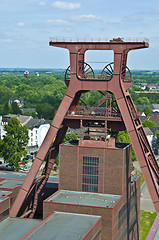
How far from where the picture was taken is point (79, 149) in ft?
148

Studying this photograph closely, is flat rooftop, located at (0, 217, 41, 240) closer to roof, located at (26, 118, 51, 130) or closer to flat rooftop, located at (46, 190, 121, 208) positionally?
flat rooftop, located at (46, 190, 121, 208)

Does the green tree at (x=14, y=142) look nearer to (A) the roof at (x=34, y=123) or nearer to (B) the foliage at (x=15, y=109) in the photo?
(A) the roof at (x=34, y=123)

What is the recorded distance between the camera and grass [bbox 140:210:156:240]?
5869 cm

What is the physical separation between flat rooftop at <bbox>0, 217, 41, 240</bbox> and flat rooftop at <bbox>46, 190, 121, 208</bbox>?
310cm

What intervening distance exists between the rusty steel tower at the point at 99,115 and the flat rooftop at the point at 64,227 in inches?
278

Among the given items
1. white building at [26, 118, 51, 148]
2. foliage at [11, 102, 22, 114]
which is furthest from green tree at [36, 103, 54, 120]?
white building at [26, 118, 51, 148]

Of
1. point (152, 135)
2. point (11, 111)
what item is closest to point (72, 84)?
point (152, 135)

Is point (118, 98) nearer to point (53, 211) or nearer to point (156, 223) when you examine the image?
point (53, 211)

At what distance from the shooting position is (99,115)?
155 feet

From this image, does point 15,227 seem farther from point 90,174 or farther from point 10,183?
point 10,183

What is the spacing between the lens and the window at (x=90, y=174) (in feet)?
146

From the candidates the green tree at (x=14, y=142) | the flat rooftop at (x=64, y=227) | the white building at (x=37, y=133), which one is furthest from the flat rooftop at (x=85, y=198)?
the white building at (x=37, y=133)

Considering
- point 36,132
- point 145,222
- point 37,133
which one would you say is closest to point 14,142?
point 145,222

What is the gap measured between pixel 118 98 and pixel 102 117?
115 inches
